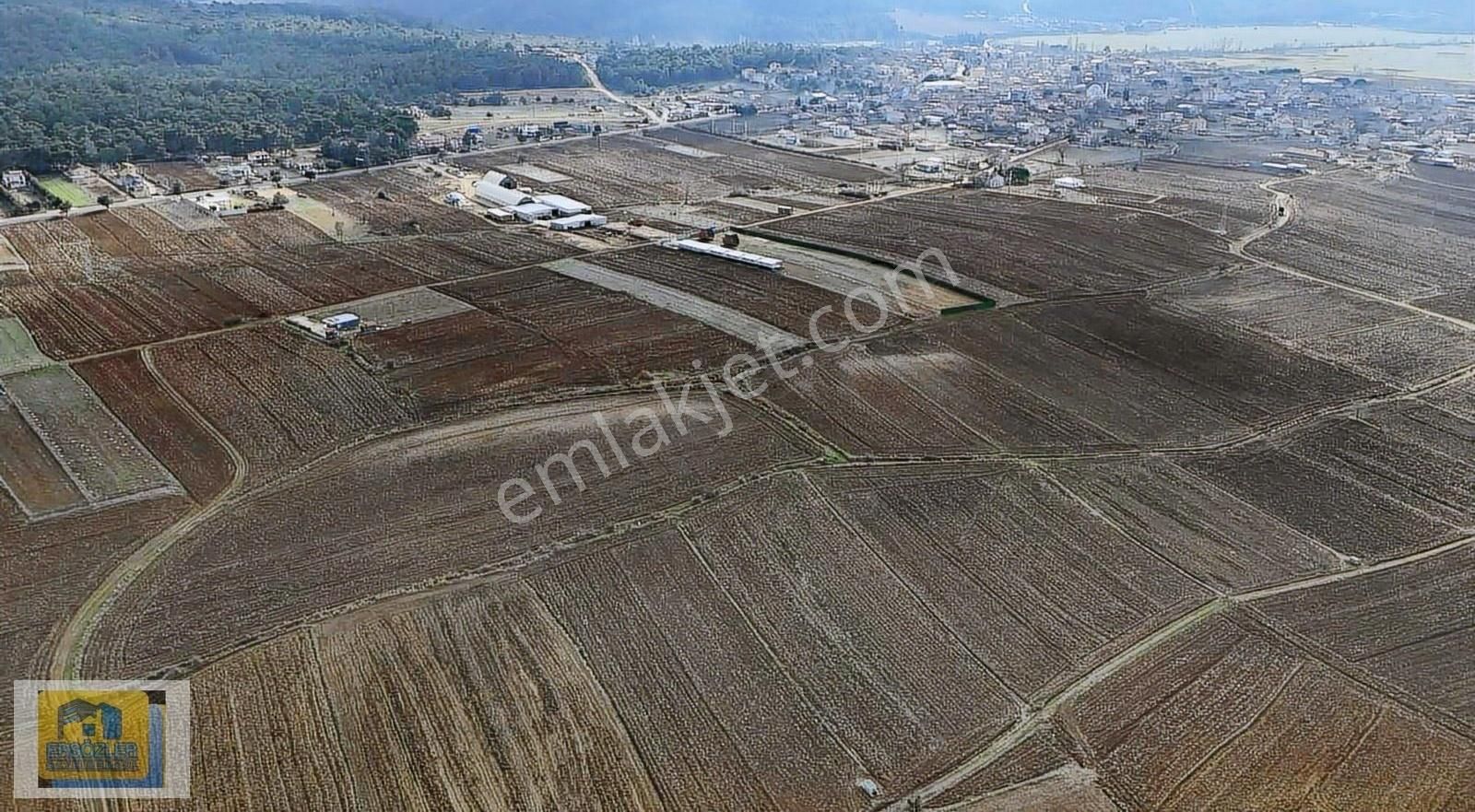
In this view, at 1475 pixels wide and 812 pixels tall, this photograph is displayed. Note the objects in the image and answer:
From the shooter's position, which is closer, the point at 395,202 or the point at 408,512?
the point at 408,512

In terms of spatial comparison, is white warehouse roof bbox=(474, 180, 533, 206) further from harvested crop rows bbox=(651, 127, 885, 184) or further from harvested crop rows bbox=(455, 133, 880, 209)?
harvested crop rows bbox=(651, 127, 885, 184)

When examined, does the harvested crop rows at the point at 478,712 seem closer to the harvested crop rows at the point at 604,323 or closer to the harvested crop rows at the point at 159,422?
the harvested crop rows at the point at 159,422

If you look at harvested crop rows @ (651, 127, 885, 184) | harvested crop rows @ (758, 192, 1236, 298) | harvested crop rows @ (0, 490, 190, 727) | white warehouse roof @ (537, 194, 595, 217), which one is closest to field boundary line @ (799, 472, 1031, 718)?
harvested crop rows @ (0, 490, 190, 727)

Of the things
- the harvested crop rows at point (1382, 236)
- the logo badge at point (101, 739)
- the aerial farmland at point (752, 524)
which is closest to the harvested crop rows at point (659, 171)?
the aerial farmland at point (752, 524)

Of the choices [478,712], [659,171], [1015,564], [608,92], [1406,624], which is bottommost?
[1406,624]

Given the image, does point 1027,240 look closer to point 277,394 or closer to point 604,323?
point 604,323

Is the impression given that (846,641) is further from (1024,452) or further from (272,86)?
(272,86)

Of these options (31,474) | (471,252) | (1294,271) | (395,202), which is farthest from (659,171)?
(31,474)
